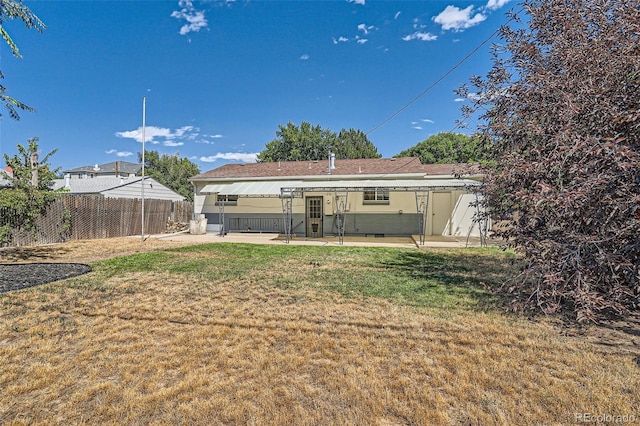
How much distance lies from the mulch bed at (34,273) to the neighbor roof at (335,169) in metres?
10.5

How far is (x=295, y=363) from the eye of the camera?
9.75 ft

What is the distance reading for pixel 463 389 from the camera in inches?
99.0

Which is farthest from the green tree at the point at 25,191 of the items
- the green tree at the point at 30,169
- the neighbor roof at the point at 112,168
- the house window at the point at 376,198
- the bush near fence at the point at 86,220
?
the neighbor roof at the point at 112,168

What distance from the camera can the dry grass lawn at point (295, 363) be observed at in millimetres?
2252

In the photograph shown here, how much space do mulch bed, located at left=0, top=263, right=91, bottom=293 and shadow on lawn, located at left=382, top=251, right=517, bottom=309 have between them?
296 inches

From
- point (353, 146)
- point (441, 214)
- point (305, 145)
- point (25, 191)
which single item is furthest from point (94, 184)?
point (353, 146)

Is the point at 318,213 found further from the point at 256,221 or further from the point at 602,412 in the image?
the point at 602,412

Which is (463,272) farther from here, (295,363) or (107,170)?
(107,170)

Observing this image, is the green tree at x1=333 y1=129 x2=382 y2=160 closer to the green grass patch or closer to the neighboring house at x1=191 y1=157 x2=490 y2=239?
the neighboring house at x1=191 y1=157 x2=490 y2=239

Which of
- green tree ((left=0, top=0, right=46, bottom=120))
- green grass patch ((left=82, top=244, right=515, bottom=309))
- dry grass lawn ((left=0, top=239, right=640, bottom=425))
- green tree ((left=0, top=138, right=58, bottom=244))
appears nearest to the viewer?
dry grass lawn ((left=0, top=239, right=640, bottom=425))

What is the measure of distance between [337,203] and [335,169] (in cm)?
300

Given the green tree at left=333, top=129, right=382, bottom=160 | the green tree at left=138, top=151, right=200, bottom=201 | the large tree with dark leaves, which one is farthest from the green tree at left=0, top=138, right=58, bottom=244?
the green tree at left=333, top=129, right=382, bottom=160

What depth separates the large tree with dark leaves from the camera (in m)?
3.35

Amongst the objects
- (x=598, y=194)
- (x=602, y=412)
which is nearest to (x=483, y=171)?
(x=598, y=194)
